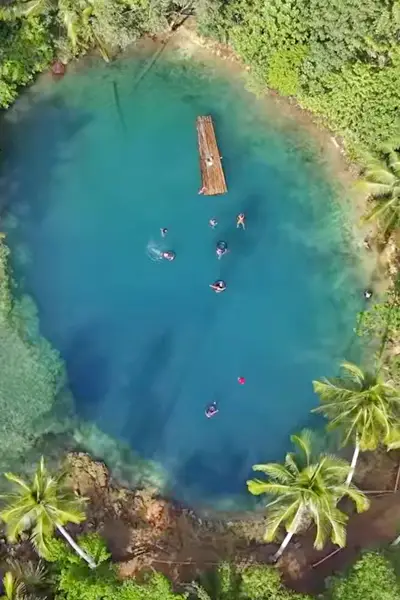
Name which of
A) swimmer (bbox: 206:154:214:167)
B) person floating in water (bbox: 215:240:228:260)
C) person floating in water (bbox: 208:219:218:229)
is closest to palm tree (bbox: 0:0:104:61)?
swimmer (bbox: 206:154:214:167)

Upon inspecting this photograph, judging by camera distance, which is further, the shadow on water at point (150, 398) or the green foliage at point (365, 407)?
the shadow on water at point (150, 398)

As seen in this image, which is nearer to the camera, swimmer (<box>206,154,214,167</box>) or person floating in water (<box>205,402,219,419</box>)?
person floating in water (<box>205,402,219,419</box>)

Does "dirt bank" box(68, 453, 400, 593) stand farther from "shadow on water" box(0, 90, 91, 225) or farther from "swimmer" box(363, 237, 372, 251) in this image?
"shadow on water" box(0, 90, 91, 225)

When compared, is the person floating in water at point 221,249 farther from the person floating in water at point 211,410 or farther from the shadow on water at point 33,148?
the shadow on water at point 33,148

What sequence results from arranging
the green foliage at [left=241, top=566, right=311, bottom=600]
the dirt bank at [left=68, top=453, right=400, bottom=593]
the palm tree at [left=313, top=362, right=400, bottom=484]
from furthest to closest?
the dirt bank at [left=68, top=453, right=400, bottom=593] → the green foliage at [left=241, top=566, right=311, bottom=600] → the palm tree at [left=313, top=362, right=400, bottom=484]

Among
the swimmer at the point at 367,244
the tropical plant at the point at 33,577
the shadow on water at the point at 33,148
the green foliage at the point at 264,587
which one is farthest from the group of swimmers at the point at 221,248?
the tropical plant at the point at 33,577

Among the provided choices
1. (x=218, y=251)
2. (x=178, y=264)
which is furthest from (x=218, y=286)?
(x=178, y=264)
